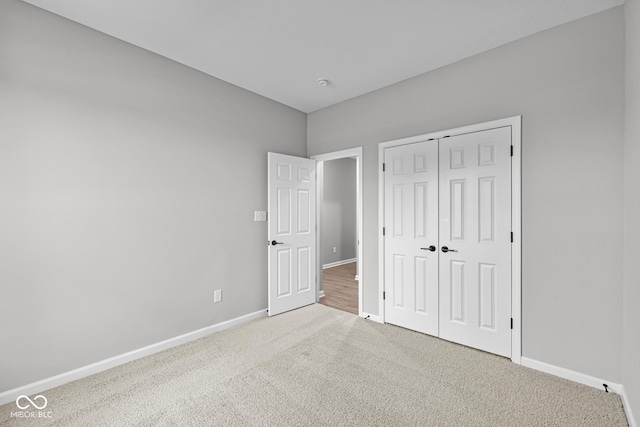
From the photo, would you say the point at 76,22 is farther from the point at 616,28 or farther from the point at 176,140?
the point at 616,28

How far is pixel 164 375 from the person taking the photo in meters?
2.24

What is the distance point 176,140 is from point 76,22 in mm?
1075

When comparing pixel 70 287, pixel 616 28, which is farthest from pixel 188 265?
pixel 616 28

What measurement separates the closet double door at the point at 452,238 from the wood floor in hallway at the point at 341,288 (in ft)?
2.87

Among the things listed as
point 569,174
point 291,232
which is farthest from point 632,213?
point 291,232

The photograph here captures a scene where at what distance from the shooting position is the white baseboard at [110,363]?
196 centimetres

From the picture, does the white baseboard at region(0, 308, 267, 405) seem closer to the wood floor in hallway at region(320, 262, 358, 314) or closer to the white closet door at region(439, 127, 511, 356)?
the wood floor in hallway at region(320, 262, 358, 314)

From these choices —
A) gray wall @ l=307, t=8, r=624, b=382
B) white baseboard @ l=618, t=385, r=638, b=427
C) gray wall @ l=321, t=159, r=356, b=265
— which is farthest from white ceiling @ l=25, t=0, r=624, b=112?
gray wall @ l=321, t=159, r=356, b=265

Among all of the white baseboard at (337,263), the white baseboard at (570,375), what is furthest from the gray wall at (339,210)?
the white baseboard at (570,375)

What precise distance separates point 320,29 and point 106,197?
2.24 metres

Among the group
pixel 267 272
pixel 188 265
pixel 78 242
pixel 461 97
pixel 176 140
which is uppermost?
pixel 461 97

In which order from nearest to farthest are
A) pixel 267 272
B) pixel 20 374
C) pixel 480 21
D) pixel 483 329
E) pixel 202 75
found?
pixel 20 374 → pixel 480 21 → pixel 483 329 → pixel 202 75 → pixel 267 272

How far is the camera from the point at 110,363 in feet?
7.66

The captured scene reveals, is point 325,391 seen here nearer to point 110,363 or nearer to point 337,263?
point 110,363
